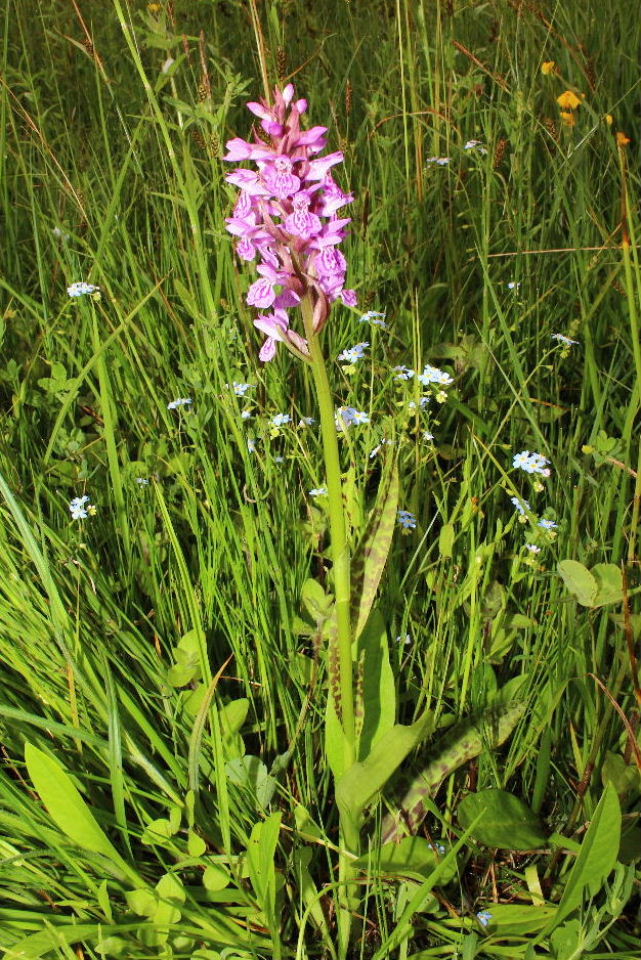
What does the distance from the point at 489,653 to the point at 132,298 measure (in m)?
1.08

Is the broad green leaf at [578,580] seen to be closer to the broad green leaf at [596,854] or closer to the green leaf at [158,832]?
the broad green leaf at [596,854]

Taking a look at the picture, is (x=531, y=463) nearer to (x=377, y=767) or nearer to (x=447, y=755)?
(x=447, y=755)

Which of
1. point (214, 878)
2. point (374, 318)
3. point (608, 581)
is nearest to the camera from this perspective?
point (214, 878)

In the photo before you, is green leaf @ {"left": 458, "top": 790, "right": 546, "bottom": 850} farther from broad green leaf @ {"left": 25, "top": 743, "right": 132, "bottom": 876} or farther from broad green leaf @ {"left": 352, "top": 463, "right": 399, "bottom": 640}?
broad green leaf @ {"left": 25, "top": 743, "right": 132, "bottom": 876}

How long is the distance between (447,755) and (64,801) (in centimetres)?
50

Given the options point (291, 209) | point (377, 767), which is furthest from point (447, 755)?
point (291, 209)

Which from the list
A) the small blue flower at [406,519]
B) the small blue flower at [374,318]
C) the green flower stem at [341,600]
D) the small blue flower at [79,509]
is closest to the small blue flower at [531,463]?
the small blue flower at [406,519]

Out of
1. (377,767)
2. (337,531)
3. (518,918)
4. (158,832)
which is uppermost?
(337,531)

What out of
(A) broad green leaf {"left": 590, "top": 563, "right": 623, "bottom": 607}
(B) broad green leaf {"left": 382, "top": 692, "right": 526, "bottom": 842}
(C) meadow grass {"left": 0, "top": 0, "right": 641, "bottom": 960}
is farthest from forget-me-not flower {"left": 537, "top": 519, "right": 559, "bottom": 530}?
(B) broad green leaf {"left": 382, "top": 692, "right": 526, "bottom": 842}

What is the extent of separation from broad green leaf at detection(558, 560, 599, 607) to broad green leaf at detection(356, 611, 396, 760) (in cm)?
25

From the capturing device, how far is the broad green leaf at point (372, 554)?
0.98m

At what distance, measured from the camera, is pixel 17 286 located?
2.04m

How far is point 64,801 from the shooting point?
0.92 metres

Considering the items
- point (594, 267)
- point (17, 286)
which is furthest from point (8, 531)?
point (594, 267)
